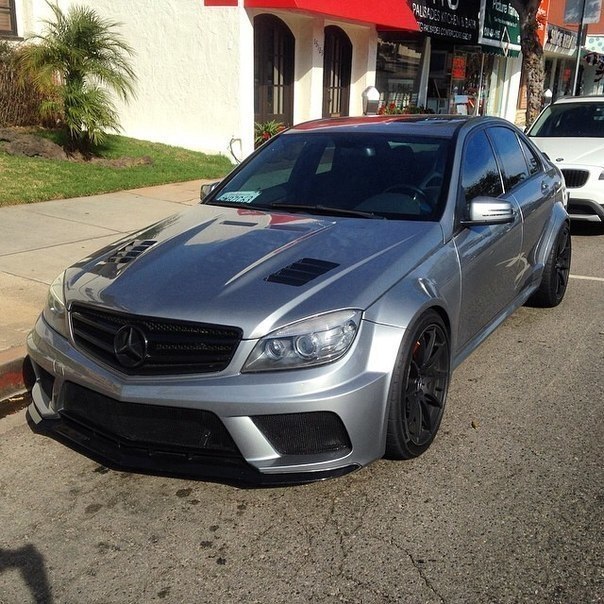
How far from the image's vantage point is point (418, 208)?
4094 millimetres

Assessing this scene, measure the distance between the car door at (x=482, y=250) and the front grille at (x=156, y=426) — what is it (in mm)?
1621

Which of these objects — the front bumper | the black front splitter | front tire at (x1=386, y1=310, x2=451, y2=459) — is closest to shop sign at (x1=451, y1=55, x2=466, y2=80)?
front tire at (x1=386, y1=310, x2=451, y2=459)

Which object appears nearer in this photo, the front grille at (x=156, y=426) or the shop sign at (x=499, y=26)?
the front grille at (x=156, y=426)

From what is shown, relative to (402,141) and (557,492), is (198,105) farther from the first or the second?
(557,492)

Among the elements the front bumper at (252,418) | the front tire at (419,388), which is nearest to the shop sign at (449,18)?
the front tire at (419,388)

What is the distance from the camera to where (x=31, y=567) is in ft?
9.30

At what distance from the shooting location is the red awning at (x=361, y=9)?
41.3 feet

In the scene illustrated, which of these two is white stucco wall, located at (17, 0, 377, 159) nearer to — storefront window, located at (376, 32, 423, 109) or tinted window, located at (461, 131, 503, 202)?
storefront window, located at (376, 32, 423, 109)

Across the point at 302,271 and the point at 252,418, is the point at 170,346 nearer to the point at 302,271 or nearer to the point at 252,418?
the point at 252,418

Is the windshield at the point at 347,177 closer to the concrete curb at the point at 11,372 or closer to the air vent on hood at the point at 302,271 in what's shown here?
the air vent on hood at the point at 302,271

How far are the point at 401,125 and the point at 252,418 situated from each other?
2592 millimetres

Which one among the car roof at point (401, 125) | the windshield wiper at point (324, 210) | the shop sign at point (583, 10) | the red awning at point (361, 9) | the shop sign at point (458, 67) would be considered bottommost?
the windshield wiper at point (324, 210)

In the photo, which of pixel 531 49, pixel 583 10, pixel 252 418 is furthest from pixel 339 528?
pixel 583 10

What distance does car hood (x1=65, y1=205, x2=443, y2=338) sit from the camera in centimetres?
308
